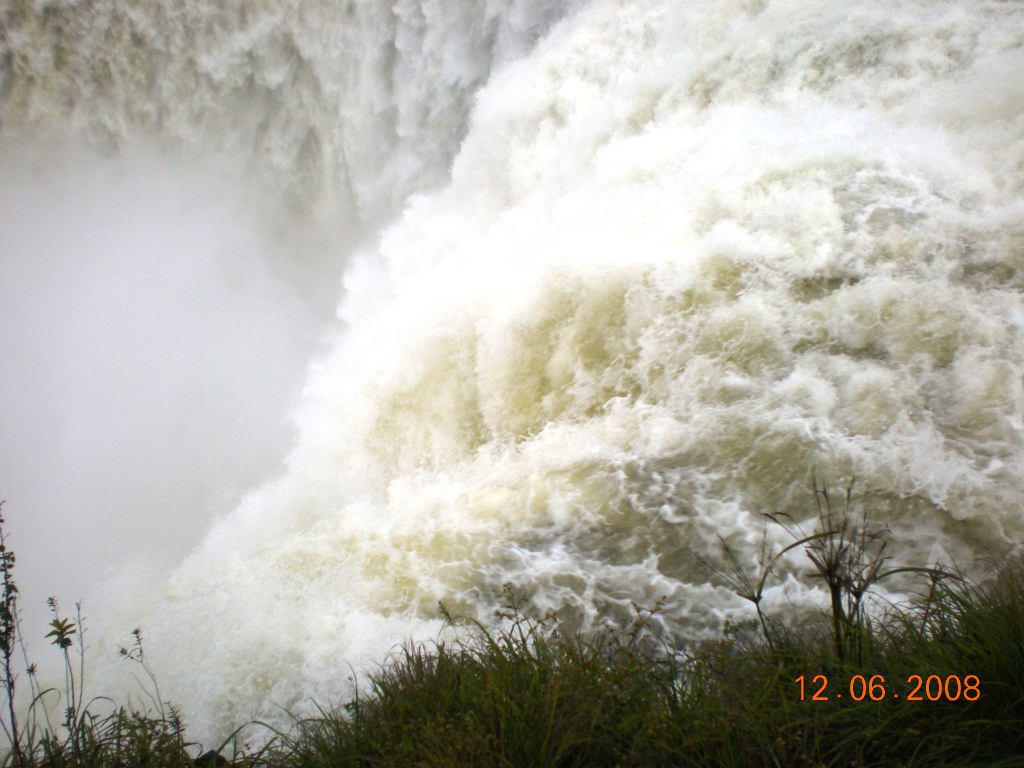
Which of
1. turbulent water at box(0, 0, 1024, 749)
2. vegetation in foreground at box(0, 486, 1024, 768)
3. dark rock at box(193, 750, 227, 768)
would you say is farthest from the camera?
turbulent water at box(0, 0, 1024, 749)

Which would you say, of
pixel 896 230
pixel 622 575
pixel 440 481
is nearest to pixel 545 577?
pixel 622 575

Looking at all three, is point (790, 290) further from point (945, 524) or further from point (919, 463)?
point (945, 524)

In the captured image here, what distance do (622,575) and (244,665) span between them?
2330 mm

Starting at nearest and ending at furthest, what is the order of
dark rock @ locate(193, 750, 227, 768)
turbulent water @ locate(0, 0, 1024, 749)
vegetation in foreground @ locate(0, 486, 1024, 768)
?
vegetation in foreground @ locate(0, 486, 1024, 768)
dark rock @ locate(193, 750, 227, 768)
turbulent water @ locate(0, 0, 1024, 749)

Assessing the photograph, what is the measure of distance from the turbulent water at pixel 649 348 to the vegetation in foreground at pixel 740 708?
173 centimetres

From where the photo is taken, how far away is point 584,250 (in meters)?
6.02
